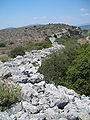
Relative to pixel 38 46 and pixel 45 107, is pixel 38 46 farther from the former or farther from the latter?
pixel 45 107

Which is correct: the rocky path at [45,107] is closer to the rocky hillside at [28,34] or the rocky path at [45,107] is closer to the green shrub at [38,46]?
the green shrub at [38,46]

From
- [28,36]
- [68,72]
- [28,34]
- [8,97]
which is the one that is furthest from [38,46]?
[28,34]

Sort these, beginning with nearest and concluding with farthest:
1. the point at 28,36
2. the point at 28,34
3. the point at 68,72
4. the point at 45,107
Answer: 1. the point at 45,107
2. the point at 68,72
3. the point at 28,36
4. the point at 28,34

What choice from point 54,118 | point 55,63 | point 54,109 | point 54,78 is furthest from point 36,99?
point 55,63

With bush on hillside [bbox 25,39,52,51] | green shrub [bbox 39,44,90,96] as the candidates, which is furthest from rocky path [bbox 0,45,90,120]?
bush on hillside [bbox 25,39,52,51]

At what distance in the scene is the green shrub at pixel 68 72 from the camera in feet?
28.2

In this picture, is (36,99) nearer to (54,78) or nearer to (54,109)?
(54,109)

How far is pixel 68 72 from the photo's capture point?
9133 mm

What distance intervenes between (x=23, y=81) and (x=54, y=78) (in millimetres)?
2057

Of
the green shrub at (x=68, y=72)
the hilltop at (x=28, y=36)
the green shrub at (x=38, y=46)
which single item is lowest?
the hilltop at (x=28, y=36)

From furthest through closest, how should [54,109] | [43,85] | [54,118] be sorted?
[43,85] → [54,109] → [54,118]

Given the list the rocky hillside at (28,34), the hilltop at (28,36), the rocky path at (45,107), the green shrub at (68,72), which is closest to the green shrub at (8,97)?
the rocky path at (45,107)

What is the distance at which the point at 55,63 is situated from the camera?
9.90m

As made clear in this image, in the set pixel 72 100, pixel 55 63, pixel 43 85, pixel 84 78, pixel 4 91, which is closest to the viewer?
pixel 4 91
